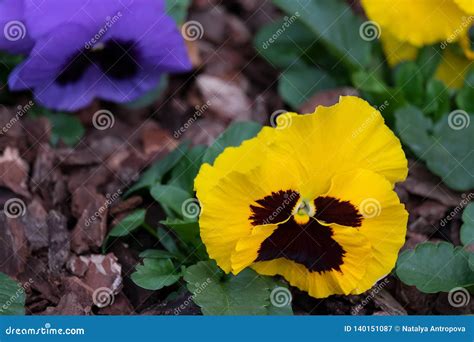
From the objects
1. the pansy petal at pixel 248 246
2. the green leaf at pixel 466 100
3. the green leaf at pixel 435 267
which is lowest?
the pansy petal at pixel 248 246

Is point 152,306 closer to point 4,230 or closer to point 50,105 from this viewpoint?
point 4,230

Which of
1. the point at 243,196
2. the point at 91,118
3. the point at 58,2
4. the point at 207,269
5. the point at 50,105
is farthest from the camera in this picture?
the point at 91,118

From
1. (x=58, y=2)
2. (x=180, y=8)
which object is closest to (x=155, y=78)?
(x=180, y=8)

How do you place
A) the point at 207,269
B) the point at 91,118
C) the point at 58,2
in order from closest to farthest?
the point at 207,269
the point at 58,2
the point at 91,118

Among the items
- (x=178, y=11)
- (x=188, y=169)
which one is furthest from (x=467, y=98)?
(x=178, y=11)

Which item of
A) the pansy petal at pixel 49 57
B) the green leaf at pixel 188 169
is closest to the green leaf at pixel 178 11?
the pansy petal at pixel 49 57

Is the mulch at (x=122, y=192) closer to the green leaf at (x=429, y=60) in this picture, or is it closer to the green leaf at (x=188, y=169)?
the green leaf at (x=188, y=169)
